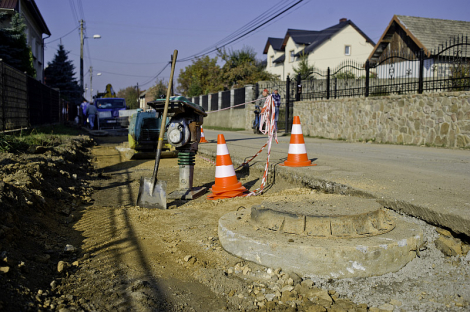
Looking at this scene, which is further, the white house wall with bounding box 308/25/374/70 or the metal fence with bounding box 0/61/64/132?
the white house wall with bounding box 308/25/374/70

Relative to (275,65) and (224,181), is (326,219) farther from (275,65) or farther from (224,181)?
(275,65)

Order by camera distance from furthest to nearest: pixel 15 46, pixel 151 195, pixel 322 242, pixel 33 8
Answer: pixel 33 8, pixel 15 46, pixel 151 195, pixel 322 242

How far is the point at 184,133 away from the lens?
501cm

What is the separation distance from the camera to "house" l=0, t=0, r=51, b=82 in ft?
65.0

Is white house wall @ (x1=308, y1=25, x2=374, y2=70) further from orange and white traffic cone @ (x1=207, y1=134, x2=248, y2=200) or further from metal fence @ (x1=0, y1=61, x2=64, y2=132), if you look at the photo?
orange and white traffic cone @ (x1=207, y1=134, x2=248, y2=200)

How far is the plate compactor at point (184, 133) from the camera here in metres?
4.95

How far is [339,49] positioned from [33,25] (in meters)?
29.8

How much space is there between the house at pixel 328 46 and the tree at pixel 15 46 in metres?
27.8

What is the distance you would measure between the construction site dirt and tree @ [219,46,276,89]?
30524 millimetres

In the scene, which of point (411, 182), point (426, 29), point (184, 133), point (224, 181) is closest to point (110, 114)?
point (184, 133)

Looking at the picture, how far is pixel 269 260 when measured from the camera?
2723mm

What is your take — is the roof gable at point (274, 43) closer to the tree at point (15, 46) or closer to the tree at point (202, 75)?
the tree at point (202, 75)

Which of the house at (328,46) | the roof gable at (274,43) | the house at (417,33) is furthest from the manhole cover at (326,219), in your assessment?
the roof gable at (274,43)

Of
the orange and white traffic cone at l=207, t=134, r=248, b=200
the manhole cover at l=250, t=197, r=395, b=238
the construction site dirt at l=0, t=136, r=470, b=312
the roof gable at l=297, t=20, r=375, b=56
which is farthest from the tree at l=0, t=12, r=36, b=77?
the roof gable at l=297, t=20, r=375, b=56
